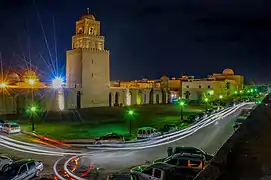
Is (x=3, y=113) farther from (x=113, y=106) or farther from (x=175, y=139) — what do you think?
(x=175, y=139)

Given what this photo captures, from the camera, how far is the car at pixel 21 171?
1256 cm

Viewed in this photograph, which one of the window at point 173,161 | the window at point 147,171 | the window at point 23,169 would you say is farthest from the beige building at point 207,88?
the window at point 147,171

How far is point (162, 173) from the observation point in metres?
11.0

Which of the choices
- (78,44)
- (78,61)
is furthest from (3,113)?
(78,44)

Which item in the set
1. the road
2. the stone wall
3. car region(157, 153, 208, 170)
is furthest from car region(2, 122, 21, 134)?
the stone wall

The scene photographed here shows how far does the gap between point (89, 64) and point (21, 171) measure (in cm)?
4247

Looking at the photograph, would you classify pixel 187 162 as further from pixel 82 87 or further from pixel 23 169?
pixel 82 87

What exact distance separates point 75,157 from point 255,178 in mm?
16560

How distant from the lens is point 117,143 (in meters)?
21.3

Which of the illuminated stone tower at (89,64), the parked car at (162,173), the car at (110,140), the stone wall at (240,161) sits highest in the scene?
the illuminated stone tower at (89,64)

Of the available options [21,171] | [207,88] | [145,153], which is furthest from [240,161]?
[207,88]

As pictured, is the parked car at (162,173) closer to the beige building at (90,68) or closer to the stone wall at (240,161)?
the stone wall at (240,161)

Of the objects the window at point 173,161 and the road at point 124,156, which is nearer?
the window at point 173,161

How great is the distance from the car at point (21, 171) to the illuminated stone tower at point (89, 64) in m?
38.1
